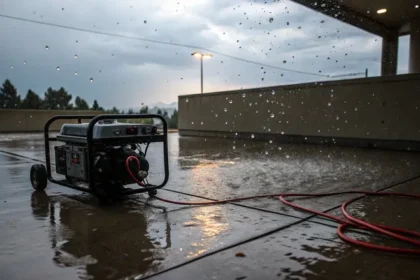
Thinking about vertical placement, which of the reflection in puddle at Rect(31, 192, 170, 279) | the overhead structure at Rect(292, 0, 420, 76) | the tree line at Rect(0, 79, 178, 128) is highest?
the overhead structure at Rect(292, 0, 420, 76)

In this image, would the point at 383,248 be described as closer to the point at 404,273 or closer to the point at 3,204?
the point at 404,273

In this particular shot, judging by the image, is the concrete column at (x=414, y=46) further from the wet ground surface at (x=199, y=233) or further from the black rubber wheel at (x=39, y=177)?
the black rubber wheel at (x=39, y=177)

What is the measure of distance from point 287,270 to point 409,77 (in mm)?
6017

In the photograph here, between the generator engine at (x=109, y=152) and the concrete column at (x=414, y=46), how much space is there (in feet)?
44.4

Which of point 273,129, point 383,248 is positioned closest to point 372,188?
point 383,248

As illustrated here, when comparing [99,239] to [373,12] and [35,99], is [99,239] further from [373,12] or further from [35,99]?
[35,99]

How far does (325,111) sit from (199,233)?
20.2 feet

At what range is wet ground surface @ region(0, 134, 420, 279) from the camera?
1.65 m

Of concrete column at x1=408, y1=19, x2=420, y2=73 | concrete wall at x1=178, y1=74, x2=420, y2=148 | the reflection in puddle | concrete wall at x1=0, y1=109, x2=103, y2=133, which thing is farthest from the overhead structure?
concrete wall at x1=0, y1=109, x2=103, y2=133

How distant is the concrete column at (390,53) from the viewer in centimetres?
1316

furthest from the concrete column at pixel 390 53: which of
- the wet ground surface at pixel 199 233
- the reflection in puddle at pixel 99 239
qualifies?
the reflection in puddle at pixel 99 239

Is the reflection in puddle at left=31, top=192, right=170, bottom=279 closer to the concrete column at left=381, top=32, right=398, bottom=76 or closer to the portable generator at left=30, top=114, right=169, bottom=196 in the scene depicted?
the portable generator at left=30, top=114, right=169, bottom=196

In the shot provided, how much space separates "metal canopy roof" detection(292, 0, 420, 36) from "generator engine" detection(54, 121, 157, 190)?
754cm

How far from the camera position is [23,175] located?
4215 millimetres
